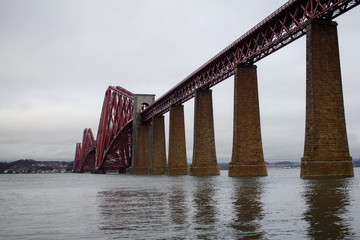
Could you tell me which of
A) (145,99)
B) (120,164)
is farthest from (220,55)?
(120,164)

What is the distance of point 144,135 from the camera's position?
77688mm

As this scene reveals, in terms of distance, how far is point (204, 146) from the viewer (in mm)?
44344

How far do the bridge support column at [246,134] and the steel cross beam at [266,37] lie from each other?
10.7 feet

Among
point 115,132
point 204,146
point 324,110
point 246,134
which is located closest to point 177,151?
point 204,146

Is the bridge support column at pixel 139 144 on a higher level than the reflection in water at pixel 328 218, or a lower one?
higher

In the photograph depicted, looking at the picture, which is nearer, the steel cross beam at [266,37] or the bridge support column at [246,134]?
the steel cross beam at [266,37]

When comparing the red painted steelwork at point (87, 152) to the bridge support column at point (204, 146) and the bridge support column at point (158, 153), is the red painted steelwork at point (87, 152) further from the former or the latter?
the bridge support column at point (204, 146)

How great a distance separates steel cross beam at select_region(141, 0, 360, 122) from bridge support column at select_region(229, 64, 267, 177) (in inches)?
129

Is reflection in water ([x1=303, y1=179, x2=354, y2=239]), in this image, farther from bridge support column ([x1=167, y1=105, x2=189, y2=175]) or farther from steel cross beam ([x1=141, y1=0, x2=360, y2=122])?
bridge support column ([x1=167, y1=105, x2=189, y2=175])

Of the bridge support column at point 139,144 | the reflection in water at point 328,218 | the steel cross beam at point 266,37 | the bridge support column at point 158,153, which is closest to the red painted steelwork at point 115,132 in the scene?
the bridge support column at point 139,144

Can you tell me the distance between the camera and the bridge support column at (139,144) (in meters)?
75.3

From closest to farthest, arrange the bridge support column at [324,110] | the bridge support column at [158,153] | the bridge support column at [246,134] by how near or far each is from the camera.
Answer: the bridge support column at [324,110]
the bridge support column at [246,134]
the bridge support column at [158,153]

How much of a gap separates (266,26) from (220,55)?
836cm

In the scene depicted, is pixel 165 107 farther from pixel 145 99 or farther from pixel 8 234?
pixel 8 234
